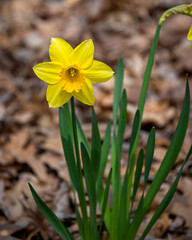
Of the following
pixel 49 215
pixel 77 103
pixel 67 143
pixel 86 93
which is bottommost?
pixel 49 215

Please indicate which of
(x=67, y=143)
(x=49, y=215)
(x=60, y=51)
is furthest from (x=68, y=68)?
(x=49, y=215)

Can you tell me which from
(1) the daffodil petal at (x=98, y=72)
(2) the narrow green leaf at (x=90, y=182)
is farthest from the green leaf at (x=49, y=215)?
(1) the daffodil petal at (x=98, y=72)

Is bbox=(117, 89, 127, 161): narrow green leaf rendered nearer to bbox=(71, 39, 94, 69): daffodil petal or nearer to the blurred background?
bbox=(71, 39, 94, 69): daffodil petal

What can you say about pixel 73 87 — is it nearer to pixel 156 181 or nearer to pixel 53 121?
pixel 156 181

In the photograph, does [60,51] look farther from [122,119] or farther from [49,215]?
[49,215]

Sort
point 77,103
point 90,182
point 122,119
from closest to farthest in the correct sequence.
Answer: point 90,182, point 122,119, point 77,103

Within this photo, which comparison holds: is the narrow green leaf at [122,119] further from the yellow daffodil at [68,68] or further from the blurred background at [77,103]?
the blurred background at [77,103]

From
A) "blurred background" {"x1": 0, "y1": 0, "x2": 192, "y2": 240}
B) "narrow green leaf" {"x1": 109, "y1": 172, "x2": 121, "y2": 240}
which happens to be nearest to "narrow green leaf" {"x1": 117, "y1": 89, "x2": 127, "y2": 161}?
"narrow green leaf" {"x1": 109, "y1": 172, "x2": 121, "y2": 240}
